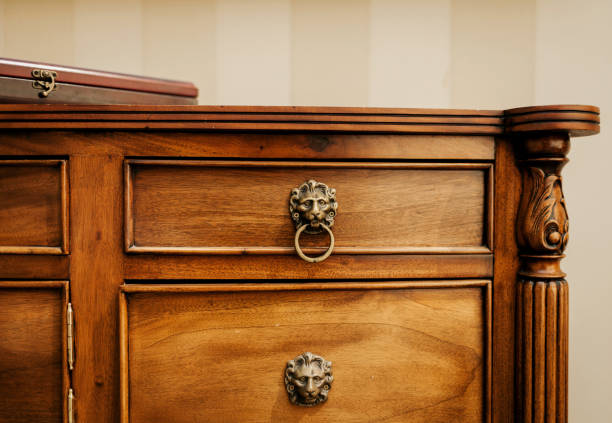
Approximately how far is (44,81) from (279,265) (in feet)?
1.31

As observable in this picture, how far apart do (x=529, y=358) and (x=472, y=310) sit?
84mm

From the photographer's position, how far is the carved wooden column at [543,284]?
46 cm

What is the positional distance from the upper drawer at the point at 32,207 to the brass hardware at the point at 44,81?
0.39 feet

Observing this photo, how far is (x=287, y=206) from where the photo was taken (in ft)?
1.55

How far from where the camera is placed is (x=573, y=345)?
870 mm

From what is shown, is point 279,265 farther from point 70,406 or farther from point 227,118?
point 70,406

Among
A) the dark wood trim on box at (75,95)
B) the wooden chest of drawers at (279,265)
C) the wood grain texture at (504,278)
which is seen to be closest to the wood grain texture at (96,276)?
the wooden chest of drawers at (279,265)

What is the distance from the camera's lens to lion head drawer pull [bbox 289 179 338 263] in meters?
0.45

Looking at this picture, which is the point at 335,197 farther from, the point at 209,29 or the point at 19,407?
the point at 209,29

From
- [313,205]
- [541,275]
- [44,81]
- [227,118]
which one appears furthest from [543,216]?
[44,81]

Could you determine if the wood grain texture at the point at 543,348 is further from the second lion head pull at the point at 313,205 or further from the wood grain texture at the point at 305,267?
the second lion head pull at the point at 313,205

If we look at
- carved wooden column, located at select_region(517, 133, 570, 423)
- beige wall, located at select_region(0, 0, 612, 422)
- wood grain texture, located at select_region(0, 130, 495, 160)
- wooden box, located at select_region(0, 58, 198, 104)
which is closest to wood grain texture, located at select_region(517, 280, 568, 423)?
carved wooden column, located at select_region(517, 133, 570, 423)

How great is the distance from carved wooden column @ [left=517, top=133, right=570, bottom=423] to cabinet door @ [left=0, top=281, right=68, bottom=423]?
0.56m

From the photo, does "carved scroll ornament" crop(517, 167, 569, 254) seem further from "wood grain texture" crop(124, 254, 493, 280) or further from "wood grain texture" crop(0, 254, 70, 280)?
"wood grain texture" crop(0, 254, 70, 280)
